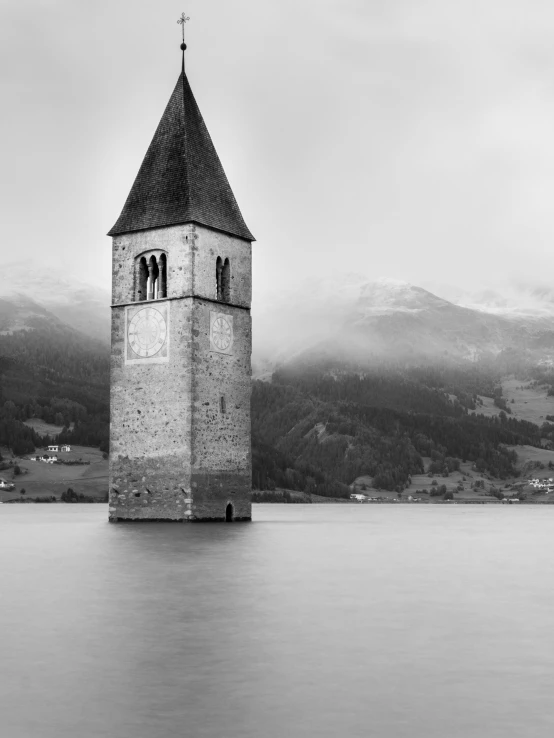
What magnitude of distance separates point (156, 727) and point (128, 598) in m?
14.1

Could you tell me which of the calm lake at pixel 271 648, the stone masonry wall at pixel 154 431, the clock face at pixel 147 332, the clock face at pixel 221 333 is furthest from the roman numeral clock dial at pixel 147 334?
the calm lake at pixel 271 648

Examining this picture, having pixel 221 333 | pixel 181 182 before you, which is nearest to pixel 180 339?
pixel 221 333

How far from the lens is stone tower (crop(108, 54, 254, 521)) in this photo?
58.6 meters

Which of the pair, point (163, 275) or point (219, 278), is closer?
point (163, 275)

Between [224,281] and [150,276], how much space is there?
393 cm

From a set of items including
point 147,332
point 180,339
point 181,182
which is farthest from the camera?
point 181,182

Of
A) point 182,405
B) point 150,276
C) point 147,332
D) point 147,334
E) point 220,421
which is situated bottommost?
point 220,421

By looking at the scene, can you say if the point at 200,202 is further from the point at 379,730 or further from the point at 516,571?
the point at 379,730

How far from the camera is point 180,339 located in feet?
193

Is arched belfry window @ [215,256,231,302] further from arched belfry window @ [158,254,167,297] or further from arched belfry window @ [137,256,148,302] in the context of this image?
arched belfry window @ [137,256,148,302]

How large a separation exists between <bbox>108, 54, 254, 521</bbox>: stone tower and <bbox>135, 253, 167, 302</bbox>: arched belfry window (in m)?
0.06

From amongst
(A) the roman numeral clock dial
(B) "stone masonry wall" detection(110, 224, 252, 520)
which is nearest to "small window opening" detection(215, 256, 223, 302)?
(B) "stone masonry wall" detection(110, 224, 252, 520)

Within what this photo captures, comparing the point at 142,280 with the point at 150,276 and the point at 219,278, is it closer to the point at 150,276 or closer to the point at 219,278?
the point at 150,276

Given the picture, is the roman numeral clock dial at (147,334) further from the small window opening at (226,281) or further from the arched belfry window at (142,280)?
the small window opening at (226,281)
